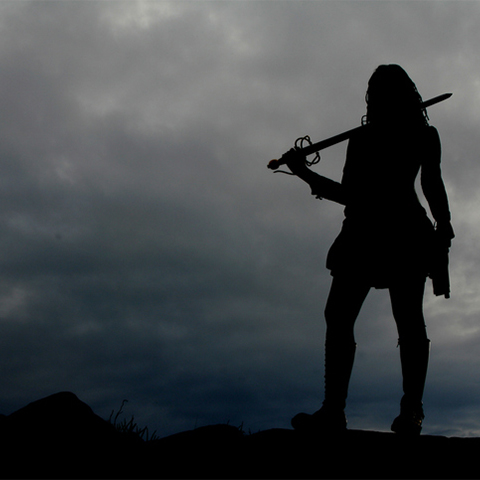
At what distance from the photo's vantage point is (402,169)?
459cm

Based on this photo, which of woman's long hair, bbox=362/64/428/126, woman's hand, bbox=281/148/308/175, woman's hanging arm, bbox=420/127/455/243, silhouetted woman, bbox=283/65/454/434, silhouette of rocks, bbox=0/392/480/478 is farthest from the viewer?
woman's hand, bbox=281/148/308/175


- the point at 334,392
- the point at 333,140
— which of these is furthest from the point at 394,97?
the point at 334,392

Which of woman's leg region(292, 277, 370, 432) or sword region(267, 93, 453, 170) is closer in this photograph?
woman's leg region(292, 277, 370, 432)

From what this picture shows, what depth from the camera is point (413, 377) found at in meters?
4.36

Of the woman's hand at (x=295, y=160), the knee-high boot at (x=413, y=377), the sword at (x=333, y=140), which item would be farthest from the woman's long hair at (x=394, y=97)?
the knee-high boot at (x=413, y=377)

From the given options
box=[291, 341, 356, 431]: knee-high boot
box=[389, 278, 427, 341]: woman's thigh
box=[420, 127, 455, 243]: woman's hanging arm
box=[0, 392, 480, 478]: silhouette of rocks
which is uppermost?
box=[420, 127, 455, 243]: woman's hanging arm

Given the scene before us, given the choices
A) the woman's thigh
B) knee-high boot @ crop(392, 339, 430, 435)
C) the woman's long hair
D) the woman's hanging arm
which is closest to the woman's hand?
the woman's long hair

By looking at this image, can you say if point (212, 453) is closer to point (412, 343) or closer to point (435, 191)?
point (412, 343)

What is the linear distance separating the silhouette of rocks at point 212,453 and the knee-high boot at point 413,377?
18 centimetres

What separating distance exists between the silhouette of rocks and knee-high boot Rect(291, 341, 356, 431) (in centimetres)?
12

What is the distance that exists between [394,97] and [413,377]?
Result: 2.24m

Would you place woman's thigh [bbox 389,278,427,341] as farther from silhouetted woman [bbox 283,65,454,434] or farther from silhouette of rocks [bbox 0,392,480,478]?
silhouette of rocks [bbox 0,392,480,478]

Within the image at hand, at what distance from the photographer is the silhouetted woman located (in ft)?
14.3

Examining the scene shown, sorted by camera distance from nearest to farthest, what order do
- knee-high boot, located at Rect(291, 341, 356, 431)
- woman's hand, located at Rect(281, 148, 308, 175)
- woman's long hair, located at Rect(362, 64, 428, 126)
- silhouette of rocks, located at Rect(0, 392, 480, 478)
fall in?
silhouette of rocks, located at Rect(0, 392, 480, 478)
knee-high boot, located at Rect(291, 341, 356, 431)
woman's long hair, located at Rect(362, 64, 428, 126)
woman's hand, located at Rect(281, 148, 308, 175)
